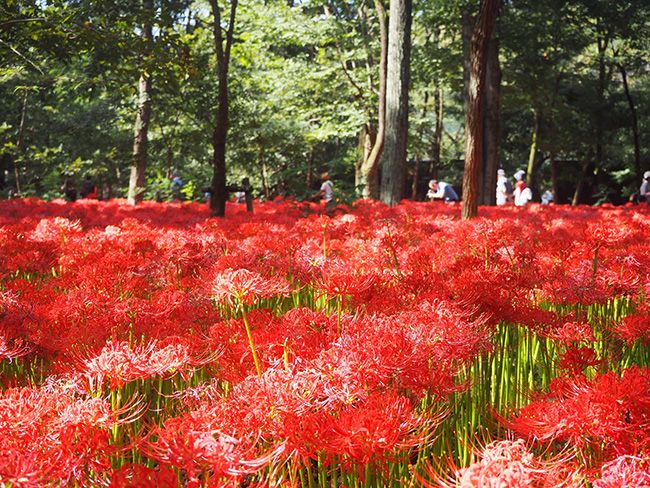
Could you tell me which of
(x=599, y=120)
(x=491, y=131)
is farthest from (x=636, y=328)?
(x=599, y=120)

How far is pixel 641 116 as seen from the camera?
84.1 ft

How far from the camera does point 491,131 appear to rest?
1520cm

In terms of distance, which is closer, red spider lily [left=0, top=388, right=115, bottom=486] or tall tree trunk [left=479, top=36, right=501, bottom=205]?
red spider lily [left=0, top=388, right=115, bottom=486]

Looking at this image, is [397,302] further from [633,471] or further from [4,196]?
[4,196]

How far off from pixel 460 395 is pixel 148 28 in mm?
12469

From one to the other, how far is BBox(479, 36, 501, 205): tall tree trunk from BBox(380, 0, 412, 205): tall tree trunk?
3.97m

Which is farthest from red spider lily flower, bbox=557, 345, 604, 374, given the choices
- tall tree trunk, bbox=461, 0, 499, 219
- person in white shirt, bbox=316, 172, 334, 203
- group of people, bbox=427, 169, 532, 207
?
group of people, bbox=427, 169, 532, 207

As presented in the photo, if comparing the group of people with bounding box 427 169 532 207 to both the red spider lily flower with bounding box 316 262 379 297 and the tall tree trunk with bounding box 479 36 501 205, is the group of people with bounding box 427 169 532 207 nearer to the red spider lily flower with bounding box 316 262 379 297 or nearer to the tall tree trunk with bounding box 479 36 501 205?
the tall tree trunk with bounding box 479 36 501 205

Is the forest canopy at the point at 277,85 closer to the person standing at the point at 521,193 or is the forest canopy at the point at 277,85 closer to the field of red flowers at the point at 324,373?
the person standing at the point at 521,193

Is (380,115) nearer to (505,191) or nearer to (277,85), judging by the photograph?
(505,191)

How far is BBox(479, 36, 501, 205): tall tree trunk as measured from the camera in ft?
49.1

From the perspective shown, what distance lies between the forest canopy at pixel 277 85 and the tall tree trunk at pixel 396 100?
0.23ft

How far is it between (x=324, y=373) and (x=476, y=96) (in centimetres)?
655

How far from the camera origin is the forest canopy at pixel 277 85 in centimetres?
900
